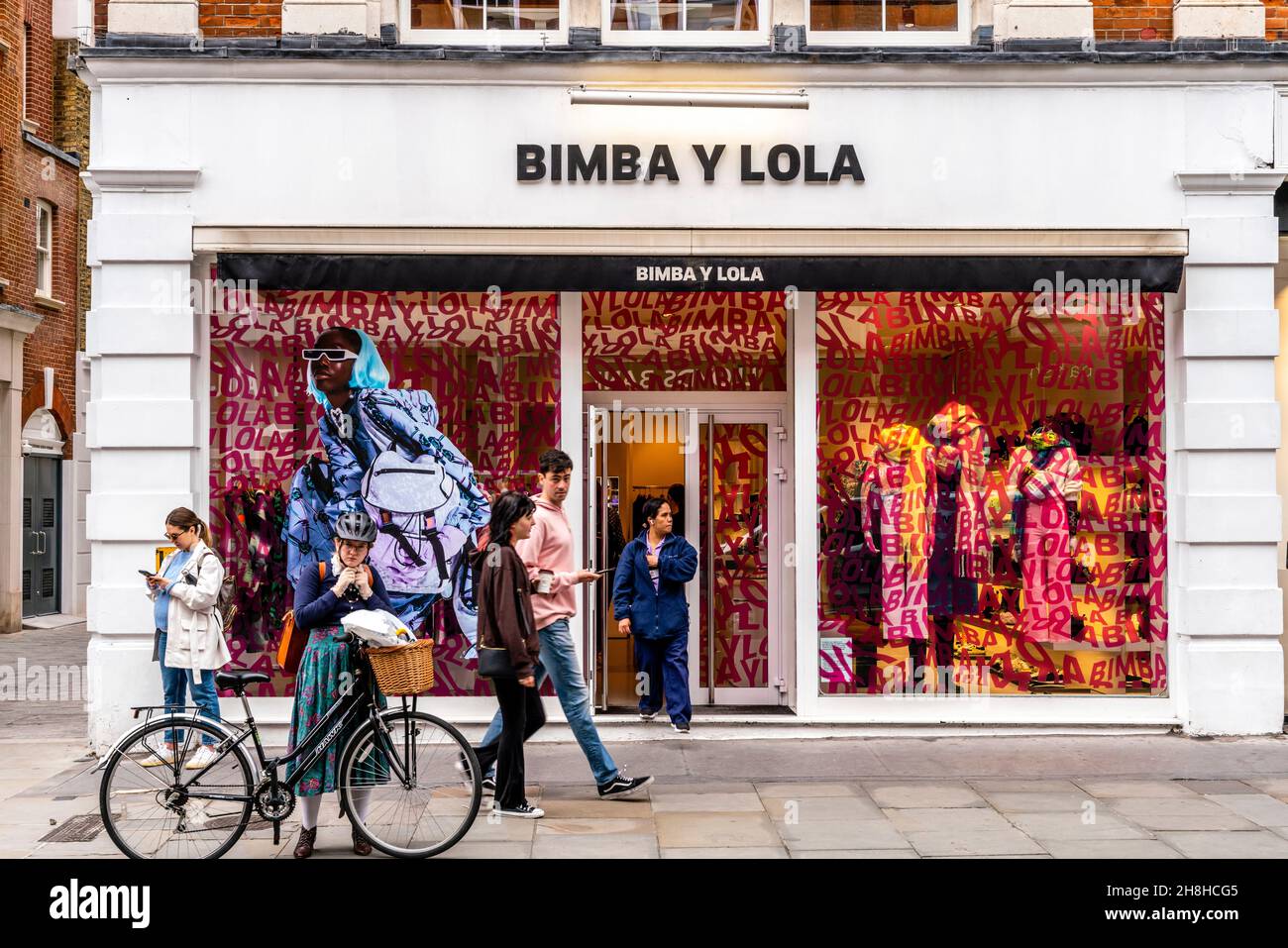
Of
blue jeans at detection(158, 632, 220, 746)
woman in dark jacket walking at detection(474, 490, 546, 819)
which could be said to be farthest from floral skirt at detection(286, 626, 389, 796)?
blue jeans at detection(158, 632, 220, 746)

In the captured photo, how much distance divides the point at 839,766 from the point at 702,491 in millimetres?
2888

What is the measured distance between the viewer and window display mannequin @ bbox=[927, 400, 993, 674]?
10281 mm

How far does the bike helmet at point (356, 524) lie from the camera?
974cm

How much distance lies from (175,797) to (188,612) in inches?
107

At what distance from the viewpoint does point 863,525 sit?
33.8 ft

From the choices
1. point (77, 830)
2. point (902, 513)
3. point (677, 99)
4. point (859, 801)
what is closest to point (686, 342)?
point (677, 99)

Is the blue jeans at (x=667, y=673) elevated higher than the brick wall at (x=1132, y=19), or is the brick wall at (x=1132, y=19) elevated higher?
the brick wall at (x=1132, y=19)

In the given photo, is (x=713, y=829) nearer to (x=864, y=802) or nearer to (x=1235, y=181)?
(x=864, y=802)

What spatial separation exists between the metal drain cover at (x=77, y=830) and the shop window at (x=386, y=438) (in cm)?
244

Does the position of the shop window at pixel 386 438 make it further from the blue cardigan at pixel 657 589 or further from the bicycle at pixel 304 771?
the bicycle at pixel 304 771

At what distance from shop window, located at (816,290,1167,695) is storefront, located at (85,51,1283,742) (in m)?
0.03

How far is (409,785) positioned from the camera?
659 centimetres

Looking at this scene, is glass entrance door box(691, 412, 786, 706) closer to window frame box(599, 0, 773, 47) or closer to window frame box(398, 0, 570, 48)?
window frame box(599, 0, 773, 47)

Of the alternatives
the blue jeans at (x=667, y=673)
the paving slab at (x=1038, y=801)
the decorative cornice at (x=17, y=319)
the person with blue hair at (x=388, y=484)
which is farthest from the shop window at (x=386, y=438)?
the decorative cornice at (x=17, y=319)
